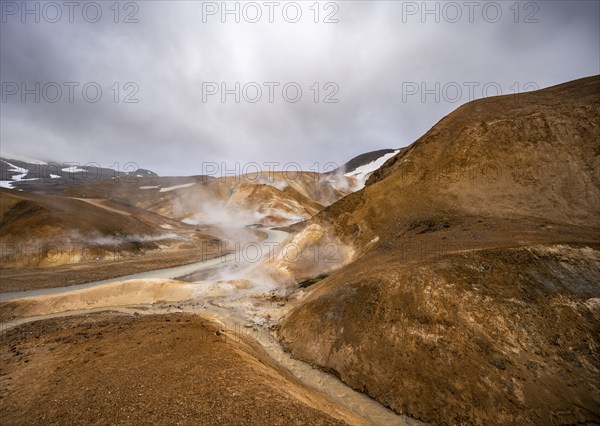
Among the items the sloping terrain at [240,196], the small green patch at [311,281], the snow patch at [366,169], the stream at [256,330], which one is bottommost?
the stream at [256,330]

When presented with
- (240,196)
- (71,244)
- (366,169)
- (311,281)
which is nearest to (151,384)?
(311,281)

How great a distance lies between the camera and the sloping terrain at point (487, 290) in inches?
338

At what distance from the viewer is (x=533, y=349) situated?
357 inches

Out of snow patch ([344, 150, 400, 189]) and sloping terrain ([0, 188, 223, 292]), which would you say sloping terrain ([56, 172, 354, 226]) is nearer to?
snow patch ([344, 150, 400, 189])

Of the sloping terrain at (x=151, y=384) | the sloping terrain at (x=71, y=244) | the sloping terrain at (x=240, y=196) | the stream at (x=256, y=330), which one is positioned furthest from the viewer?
the sloping terrain at (x=240, y=196)

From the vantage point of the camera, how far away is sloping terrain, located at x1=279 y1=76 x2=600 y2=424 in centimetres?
859

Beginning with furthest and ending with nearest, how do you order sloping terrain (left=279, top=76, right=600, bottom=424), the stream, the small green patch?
the small green patch → the stream → sloping terrain (left=279, top=76, right=600, bottom=424)

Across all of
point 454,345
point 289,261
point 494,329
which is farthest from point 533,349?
point 289,261

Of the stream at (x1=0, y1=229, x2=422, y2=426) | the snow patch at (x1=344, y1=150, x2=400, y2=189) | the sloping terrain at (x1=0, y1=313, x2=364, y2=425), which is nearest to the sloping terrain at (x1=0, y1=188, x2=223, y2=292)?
the stream at (x1=0, y1=229, x2=422, y2=426)

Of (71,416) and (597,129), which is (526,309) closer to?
(71,416)

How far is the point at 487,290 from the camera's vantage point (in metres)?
10.7

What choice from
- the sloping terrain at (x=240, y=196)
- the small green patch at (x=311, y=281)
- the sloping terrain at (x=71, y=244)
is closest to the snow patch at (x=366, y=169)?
the sloping terrain at (x=240, y=196)

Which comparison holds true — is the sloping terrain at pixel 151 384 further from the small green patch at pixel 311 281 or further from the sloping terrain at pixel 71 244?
the sloping terrain at pixel 71 244

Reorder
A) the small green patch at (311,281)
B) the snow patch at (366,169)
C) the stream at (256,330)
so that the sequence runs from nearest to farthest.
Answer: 1. the stream at (256,330)
2. the small green patch at (311,281)
3. the snow patch at (366,169)
